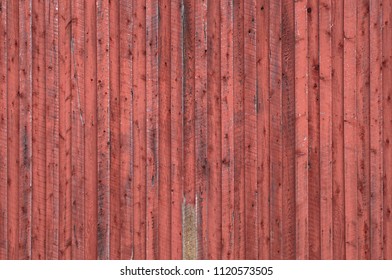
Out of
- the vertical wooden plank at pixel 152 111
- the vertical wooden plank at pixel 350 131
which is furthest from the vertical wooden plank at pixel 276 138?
the vertical wooden plank at pixel 152 111

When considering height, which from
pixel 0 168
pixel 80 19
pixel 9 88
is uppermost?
pixel 80 19

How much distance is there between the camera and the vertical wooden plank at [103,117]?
4613 mm

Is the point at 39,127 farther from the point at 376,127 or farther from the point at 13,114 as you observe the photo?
the point at 376,127

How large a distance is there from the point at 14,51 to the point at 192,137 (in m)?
1.35

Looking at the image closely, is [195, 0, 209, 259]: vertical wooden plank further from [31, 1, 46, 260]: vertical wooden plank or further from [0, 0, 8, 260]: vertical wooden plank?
[0, 0, 8, 260]: vertical wooden plank

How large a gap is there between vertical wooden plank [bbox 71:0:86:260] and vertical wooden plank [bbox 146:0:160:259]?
1.46 feet

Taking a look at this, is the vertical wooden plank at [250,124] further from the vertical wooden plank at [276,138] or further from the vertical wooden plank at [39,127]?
the vertical wooden plank at [39,127]

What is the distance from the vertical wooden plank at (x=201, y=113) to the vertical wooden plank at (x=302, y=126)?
599 millimetres

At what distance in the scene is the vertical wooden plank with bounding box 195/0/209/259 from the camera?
14.9 ft

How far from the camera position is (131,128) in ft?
15.1

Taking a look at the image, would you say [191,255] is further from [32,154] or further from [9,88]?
[9,88]

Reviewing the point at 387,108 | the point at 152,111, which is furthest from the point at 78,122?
the point at 387,108

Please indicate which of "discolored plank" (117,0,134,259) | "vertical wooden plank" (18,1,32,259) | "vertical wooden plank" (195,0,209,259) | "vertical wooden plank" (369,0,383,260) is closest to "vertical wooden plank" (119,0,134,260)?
"discolored plank" (117,0,134,259)

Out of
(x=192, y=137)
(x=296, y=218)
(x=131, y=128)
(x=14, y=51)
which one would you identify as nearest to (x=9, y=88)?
(x=14, y=51)
